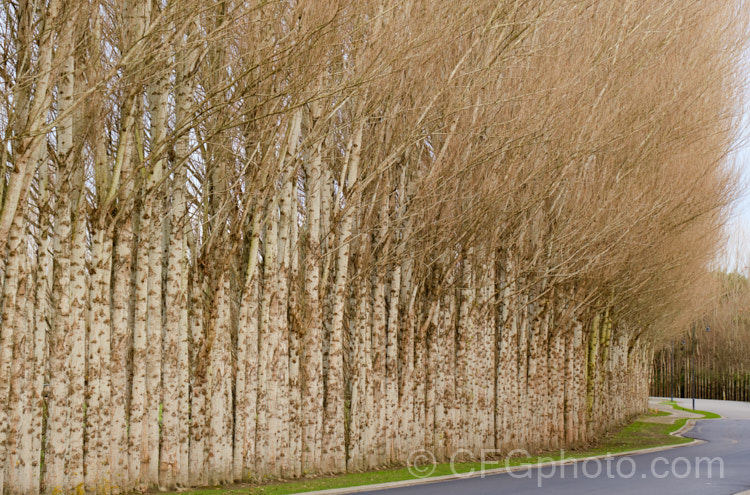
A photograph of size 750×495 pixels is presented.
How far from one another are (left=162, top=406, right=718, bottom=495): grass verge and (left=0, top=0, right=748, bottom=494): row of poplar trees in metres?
0.60

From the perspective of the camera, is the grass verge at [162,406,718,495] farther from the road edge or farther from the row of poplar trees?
the row of poplar trees

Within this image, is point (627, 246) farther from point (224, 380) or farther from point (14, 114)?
point (14, 114)

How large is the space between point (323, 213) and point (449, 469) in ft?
20.0

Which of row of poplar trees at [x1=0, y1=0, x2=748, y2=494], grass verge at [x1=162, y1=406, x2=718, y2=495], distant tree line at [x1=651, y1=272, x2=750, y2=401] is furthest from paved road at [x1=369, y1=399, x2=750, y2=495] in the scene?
distant tree line at [x1=651, y1=272, x2=750, y2=401]

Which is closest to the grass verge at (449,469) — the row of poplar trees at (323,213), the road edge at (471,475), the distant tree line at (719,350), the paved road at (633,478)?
the road edge at (471,475)

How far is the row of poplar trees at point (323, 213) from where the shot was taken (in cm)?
1227

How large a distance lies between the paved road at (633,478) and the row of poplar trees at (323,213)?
283 cm

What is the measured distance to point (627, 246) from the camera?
24625mm

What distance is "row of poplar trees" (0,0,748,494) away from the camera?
40.2ft

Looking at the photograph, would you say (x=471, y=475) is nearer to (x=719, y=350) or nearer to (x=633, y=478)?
(x=633, y=478)

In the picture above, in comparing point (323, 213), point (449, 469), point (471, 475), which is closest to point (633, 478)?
point (471, 475)

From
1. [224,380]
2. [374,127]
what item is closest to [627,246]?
[374,127]

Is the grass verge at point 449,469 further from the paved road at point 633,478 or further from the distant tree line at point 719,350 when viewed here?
the distant tree line at point 719,350

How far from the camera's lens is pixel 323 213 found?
717 inches
